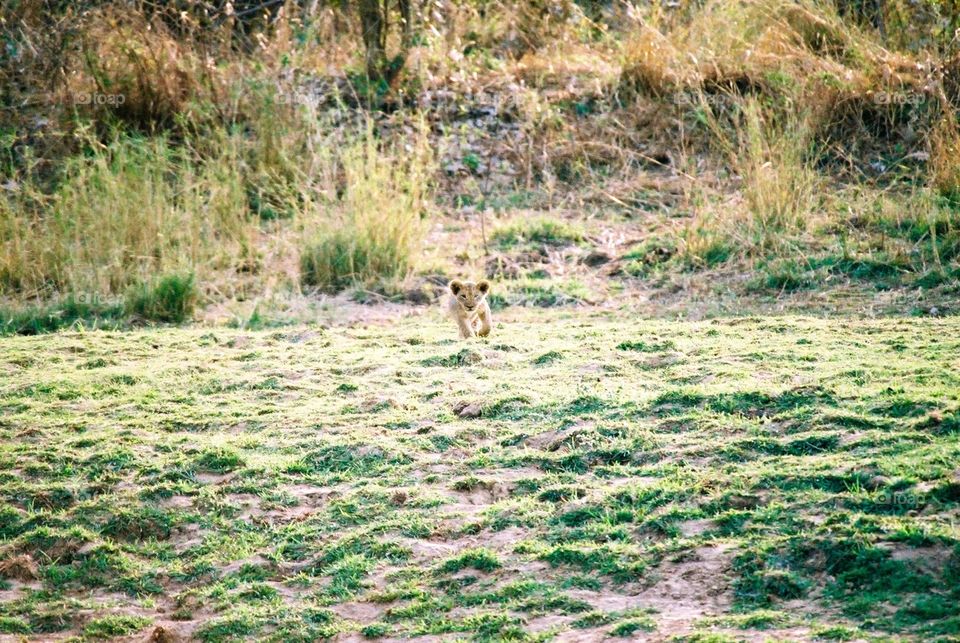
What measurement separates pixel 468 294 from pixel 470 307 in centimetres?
11

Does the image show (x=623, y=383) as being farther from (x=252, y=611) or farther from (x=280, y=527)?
(x=252, y=611)

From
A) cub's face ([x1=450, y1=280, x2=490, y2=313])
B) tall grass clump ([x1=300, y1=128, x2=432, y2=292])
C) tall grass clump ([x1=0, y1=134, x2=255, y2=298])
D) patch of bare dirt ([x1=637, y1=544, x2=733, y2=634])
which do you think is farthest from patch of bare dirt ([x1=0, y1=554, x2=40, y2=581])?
tall grass clump ([x1=300, y1=128, x2=432, y2=292])

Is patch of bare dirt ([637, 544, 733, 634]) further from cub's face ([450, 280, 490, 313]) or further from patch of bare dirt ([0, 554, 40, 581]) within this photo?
cub's face ([450, 280, 490, 313])

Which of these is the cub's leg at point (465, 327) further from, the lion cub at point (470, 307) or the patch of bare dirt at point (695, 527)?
the patch of bare dirt at point (695, 527)

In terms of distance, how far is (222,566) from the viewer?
17.4ft

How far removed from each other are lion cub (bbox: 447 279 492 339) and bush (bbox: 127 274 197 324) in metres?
2.75

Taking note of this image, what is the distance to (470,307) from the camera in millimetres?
8188

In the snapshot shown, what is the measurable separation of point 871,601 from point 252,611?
94.4 inches

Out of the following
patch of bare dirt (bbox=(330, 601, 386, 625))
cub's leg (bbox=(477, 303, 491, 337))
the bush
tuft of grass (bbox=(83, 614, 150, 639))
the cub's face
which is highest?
the cub's face

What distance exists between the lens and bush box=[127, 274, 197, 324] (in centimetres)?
995

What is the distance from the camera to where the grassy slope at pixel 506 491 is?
4602 millimetres

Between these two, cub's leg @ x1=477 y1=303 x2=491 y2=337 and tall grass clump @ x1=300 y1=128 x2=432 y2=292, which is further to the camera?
tall grass clump @ x1=300 y1=128 x2=432 y2=292

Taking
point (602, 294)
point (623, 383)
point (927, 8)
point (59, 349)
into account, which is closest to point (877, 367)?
point (623, 383)

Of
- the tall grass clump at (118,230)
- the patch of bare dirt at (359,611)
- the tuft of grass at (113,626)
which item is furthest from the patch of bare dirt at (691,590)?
the tall grass clump at (118,230)
